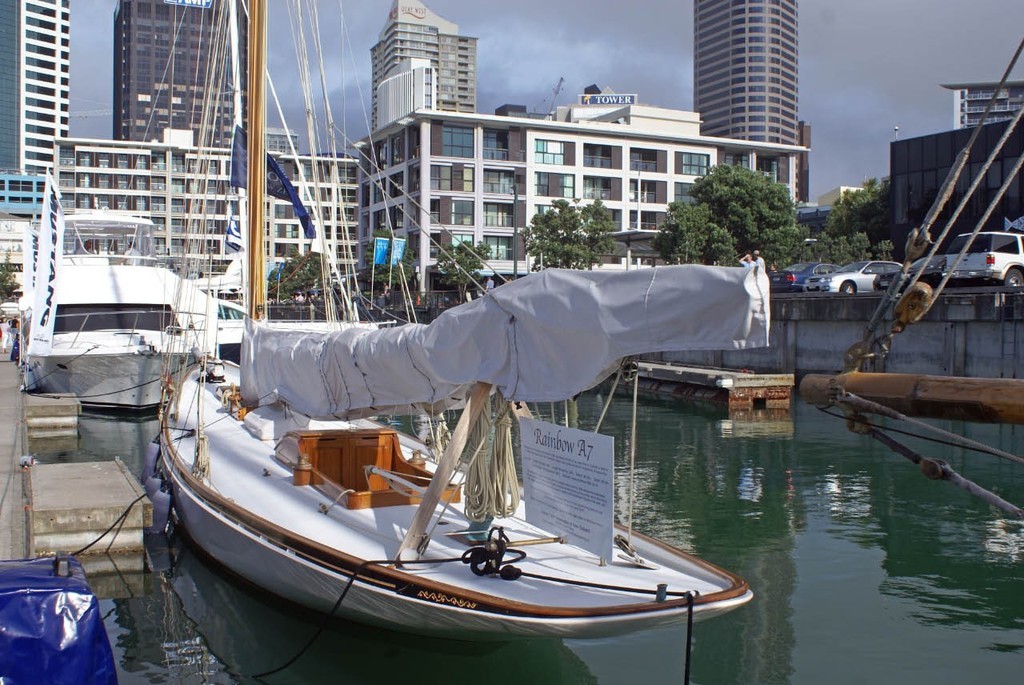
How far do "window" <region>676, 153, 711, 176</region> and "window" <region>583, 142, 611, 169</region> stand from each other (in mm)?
6251

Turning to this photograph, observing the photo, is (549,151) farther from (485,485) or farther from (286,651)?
(485,485)

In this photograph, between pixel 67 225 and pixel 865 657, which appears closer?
pixel 865 657

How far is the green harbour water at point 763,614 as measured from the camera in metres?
8.49

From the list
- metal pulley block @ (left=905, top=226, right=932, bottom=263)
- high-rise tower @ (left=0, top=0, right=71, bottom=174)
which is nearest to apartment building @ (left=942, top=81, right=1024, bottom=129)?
metal pulley block @ (left=905, top=226, right=932, bottom=263)

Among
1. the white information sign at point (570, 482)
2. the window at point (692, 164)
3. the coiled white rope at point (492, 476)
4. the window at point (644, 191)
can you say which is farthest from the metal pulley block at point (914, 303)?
the window at point (692, 164)

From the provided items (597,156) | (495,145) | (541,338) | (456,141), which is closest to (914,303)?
(541,338)

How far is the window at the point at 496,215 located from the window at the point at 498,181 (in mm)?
999

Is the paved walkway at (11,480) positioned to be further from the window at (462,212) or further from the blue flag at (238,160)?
the window at (462,212)

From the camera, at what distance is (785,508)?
1498cm

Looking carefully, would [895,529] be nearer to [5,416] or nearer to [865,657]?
[865,657]

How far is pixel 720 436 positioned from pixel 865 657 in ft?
46.1

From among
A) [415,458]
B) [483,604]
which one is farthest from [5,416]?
[483,604]

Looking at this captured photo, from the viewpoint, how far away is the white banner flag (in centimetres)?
1614

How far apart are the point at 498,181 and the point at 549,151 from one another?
480 cm
